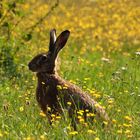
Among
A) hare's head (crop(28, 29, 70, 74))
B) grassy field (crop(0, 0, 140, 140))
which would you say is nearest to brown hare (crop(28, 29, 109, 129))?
hare's head (crop(28, 29, 70, 74))

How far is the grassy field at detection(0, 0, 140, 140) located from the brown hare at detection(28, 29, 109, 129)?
142mm

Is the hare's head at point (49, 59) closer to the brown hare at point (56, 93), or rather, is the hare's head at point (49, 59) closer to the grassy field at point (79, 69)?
the brown hare at point (56, 93)

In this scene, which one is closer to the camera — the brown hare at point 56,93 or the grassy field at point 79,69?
the grassy field at point 79,69

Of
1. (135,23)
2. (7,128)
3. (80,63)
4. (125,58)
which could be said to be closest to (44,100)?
(7,128)

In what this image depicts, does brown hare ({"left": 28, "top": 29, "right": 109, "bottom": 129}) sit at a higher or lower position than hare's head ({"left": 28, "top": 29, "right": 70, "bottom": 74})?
lower

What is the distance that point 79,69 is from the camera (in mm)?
8500

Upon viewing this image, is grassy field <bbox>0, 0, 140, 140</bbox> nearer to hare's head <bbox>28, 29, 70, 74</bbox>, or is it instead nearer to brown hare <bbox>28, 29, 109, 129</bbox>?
brown hare <bbox>28, 29, 109, 129</bbox>

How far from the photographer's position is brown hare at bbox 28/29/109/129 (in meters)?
5.61

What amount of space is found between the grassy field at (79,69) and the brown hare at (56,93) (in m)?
0.14

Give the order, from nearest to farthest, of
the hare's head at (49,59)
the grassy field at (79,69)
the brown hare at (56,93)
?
the grassy field at (79,69) → the brown hare at (56,93) → the hare's head at (49,59)

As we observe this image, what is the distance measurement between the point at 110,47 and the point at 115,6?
16.8ft

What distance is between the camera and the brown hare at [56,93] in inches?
221

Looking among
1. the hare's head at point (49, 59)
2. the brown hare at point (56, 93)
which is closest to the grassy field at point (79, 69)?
the brown hare at point (56, 93)

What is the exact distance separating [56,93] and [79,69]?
253cm
